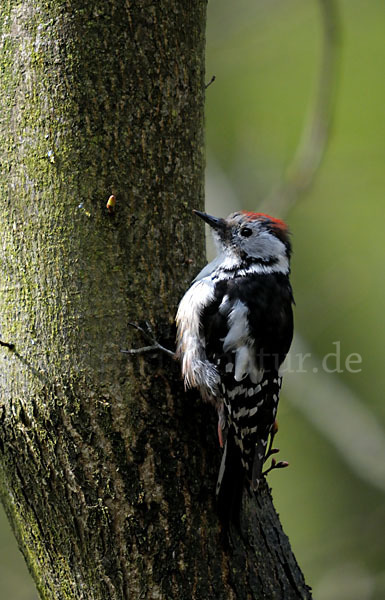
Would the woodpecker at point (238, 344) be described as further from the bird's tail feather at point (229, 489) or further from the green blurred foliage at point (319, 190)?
the green blurred foliage at point (319, 190)

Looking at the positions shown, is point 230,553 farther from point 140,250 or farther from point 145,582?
point 140,250

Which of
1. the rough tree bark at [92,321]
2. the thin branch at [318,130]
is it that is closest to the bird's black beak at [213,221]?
the rough tree bark at [92,321]

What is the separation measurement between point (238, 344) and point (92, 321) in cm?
79

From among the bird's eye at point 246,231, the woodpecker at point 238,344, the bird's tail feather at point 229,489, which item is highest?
the bird's eye at point 246,231

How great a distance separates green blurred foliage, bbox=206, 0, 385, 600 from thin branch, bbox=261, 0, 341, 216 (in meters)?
1.60

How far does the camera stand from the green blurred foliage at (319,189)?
6547 millimetres

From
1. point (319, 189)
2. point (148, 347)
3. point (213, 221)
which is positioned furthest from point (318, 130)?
point (319, 189)

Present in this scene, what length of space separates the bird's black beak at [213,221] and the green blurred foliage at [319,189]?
3137mm

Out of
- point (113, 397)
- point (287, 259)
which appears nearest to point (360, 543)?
point (287, 259)

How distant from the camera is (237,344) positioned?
9.14 feet

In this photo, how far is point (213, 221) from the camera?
2914 millimetres

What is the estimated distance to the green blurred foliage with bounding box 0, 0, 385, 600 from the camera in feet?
21.5

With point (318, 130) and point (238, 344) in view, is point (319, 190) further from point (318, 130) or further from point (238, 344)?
point (238, 344)

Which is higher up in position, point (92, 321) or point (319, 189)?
point (319, 189)
